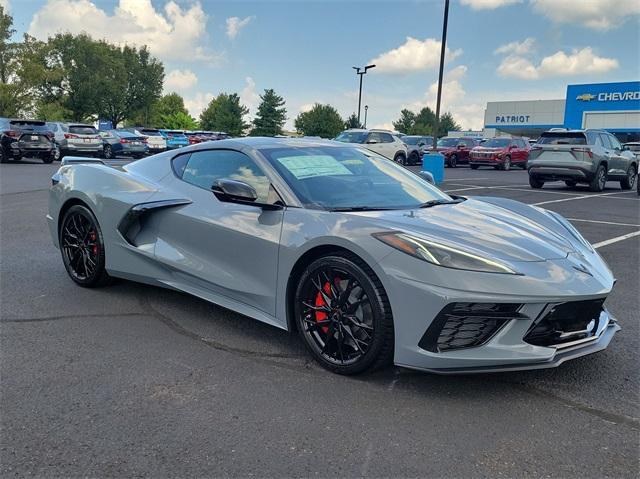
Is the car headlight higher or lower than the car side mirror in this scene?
lower

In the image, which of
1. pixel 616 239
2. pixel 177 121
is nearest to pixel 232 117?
pixel 177 121

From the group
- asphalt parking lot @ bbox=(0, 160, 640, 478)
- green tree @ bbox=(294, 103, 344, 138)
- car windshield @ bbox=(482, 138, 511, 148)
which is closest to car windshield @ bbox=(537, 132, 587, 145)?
car windshield @ bbox=(482, 138, 511, 148)

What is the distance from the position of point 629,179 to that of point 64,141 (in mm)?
20377

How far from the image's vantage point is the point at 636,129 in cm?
5088

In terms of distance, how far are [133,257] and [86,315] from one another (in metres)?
0.52

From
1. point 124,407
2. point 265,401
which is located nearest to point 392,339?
point 265,401

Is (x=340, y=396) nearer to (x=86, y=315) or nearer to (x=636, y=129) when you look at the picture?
(x=86, y=315)

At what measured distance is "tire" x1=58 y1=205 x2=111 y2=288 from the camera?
4.49 metres

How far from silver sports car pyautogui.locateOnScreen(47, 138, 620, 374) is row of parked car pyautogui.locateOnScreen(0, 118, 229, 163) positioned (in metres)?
11.7

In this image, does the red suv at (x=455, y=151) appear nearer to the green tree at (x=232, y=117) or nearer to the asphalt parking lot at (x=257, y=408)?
the asphalt parking lot at (x=257, y=408)

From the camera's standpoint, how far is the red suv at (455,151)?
29.1 meters

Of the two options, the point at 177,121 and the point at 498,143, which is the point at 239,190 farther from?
the point at 177,121

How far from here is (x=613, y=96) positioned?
173 ft

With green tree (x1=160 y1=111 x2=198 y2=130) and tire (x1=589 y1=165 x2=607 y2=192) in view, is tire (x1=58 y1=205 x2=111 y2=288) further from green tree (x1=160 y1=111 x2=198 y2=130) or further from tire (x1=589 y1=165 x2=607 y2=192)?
green tree (x1=160 y1=111 x2=198 y2=130)
